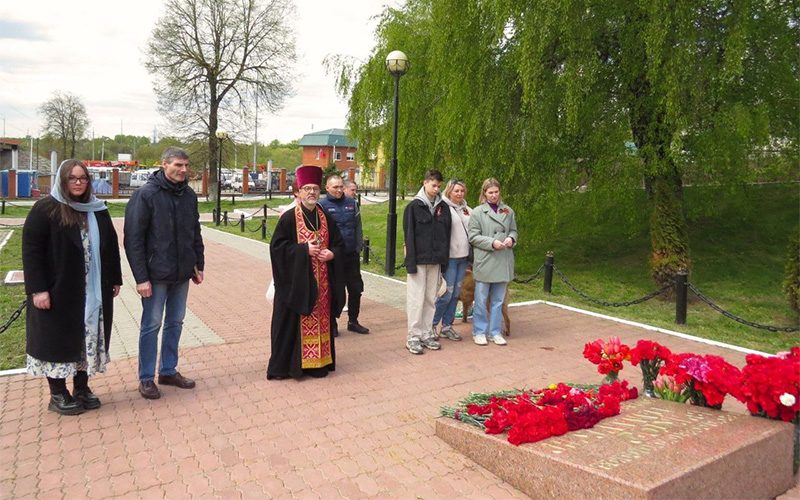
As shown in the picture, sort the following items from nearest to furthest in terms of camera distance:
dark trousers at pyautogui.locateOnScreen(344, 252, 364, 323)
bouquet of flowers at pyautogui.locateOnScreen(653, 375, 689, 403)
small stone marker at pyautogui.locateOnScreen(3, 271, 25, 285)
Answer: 1. bouquet of flowers at pyautogui.locateOnScreen(653, 375, 689, 403)
2. dark trousers at pyautogui.locateOnScreen(344, 252, 364, 323)
3. small stone marker at pyautogui.locateOnScreen(3, 271, 25, 285)

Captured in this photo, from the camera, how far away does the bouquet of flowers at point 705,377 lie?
12.4ft

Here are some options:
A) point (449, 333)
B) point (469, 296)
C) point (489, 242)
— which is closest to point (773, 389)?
point (489, 242)

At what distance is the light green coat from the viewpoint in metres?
6.42

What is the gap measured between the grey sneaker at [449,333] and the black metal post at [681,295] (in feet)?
10.8

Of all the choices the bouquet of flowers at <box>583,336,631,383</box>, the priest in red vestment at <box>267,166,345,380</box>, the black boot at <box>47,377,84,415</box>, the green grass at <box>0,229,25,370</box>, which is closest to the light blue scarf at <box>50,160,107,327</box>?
the black boot at <box>47,377,84,415</box>

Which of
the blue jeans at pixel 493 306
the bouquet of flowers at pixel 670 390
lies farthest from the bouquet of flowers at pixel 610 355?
the blue jeans at pixel 493 306

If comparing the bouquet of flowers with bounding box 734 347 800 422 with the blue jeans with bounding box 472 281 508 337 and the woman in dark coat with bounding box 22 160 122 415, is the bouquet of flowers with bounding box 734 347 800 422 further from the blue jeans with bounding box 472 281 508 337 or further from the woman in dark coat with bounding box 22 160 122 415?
the woman in dark coat with bounding box 22 160 122 415

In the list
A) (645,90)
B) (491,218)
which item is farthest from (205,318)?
(645,90)

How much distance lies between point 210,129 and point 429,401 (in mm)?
34022

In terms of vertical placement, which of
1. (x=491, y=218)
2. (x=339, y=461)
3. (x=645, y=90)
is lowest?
(x=339, y=461)

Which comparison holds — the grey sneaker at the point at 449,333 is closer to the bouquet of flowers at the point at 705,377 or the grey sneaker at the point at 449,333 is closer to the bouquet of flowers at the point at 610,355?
the bouquet of flowers at the point at 610,355

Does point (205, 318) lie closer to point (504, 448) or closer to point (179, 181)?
point (179, 181)

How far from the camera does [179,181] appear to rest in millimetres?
4734

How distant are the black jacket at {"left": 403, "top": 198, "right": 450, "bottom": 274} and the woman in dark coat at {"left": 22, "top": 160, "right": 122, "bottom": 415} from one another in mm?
2781
